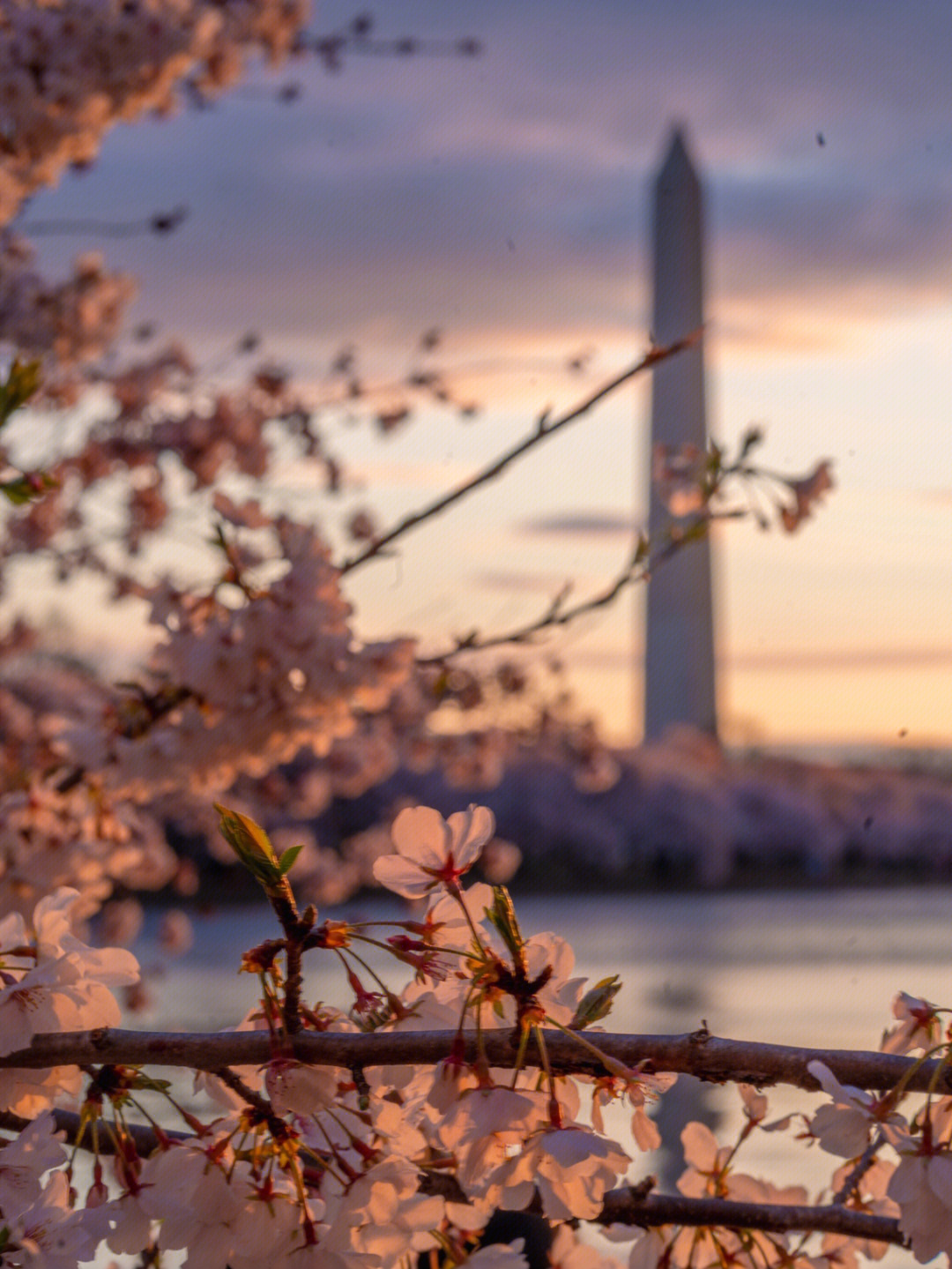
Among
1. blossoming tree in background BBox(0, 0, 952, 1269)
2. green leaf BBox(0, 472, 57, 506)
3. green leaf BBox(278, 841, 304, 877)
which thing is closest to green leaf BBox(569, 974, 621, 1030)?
blossoming tree in background BBox(0, 0, 952, 1269)

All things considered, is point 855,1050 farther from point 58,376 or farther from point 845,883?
point 845,883

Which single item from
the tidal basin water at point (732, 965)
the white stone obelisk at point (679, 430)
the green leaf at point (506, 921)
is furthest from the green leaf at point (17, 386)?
the white stone obelisk at point (679, 430)

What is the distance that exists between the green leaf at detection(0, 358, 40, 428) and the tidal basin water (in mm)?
1593

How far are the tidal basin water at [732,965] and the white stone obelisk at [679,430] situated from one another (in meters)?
1.42

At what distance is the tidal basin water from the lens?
3.63 m

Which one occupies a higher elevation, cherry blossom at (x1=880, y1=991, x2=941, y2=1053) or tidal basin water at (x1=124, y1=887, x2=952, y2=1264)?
cherry blossom at (x1=880, y1=991, x2=941, y2=1053)

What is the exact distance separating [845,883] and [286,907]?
39.6ft

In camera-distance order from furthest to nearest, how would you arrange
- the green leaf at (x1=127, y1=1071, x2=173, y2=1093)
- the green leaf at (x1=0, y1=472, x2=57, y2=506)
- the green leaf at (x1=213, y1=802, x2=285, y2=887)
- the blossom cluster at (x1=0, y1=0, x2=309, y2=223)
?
the blossom cluster at (x1=0, y1=0, x2=309, y2=223)
the green leaf at (x1=0, y1=472, x2=57, y2=506)
the green leaf at (x1=127, y1=1071, x2=173, y2=1093)
the green leaf at (x1=213, y1=802, x2=285, y2=887)

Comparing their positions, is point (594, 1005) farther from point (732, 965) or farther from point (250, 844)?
point (732, 965)

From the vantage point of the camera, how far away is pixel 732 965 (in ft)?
22.6

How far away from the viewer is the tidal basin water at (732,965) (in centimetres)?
363

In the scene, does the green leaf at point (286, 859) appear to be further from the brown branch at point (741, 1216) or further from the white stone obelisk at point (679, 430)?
the white stone obelisk at point (679, 430)

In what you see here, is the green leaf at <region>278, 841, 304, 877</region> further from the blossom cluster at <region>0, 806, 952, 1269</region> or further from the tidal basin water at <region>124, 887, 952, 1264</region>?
the tidal basin water at <region>124, 887, 952, 1264</region>

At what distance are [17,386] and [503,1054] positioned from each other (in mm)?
417
